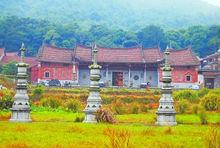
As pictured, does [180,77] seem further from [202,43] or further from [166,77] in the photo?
[166,77]

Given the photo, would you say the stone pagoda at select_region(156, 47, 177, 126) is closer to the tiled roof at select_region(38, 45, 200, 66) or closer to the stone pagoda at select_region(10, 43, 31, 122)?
the stone pagoda at select_region(10, 43, 31, 122)

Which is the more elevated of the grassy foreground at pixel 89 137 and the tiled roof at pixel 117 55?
the tiled roof at pixel 117 55

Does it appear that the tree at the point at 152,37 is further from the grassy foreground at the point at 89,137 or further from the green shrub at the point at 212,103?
the grassy foreground at the point at 89,137

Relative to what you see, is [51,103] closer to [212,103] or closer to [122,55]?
[212,103]

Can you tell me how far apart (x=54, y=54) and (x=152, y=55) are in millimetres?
12512

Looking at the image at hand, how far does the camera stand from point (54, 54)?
56.1 meters

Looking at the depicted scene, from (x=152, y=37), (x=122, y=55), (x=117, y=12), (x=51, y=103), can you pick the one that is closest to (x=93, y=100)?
(x=51, y=103)

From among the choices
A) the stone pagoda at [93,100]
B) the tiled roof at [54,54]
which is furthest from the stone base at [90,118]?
the tiled roof at [54,54]

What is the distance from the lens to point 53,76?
5606cm

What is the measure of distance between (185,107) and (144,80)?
30819mm

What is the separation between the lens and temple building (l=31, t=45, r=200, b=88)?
55.7 m

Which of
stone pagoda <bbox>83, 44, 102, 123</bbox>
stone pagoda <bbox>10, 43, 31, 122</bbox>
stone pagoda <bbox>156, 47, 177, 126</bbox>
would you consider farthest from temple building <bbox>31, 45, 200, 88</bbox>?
stone pagoda <bbox>156, 47, 177, 126</bbox>

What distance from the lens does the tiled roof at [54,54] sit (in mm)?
55281

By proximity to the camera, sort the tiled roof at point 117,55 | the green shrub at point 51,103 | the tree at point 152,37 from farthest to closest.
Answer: the tree at point 152,37
the tiled roof at point 117,55
the green shrub at point 51,103
